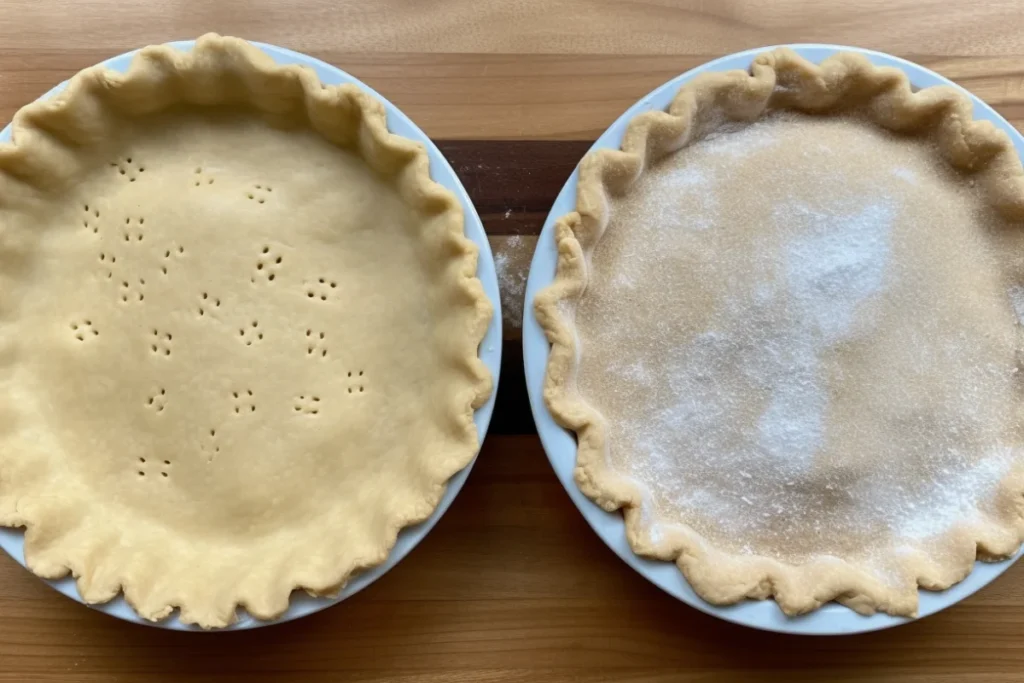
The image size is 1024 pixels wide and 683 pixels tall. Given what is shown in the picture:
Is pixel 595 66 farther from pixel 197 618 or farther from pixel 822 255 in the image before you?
pixel 197 618

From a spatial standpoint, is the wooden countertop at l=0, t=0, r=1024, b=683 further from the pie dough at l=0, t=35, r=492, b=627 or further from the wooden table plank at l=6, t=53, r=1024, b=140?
the pie dough at l=0, t=35, r=492, b=627

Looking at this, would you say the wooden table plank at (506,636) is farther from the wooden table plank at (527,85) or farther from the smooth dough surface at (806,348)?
the wooden table plank at (527,85)

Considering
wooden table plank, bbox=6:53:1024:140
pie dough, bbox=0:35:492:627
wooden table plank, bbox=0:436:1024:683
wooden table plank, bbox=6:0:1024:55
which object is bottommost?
wooden table plank, bbox=0:436:1024:683

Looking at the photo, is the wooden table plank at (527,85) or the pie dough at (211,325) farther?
the wooden table plank at (527,85)

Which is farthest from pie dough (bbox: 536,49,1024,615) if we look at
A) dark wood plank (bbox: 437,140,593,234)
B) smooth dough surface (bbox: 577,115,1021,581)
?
dark wood plank (bbox: 437,140,593,234)

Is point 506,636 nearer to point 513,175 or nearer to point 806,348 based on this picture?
point 806,348

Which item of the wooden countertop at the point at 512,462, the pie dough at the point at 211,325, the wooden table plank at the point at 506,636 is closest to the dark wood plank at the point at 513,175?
the wooden countertop at the point at 512,462
